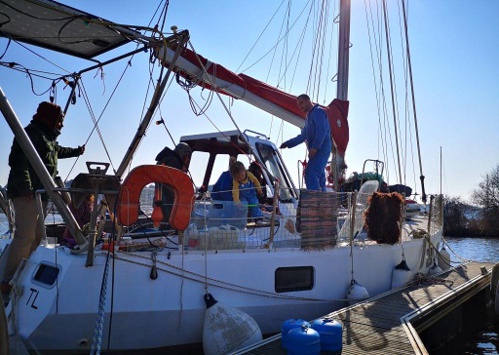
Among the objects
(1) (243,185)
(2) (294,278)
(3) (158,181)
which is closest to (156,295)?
(3) (158,181)

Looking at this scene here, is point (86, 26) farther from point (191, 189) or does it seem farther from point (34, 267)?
point (34, 267)

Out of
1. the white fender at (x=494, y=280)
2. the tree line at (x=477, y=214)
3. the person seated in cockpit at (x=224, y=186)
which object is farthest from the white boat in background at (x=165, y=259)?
the tree line at (x=477, y=214)

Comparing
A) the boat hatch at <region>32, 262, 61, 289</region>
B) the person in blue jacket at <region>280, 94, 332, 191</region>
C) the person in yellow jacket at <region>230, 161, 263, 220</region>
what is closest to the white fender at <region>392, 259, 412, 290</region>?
the person in blue jacket at <region>280, 94, 332, 191</region>

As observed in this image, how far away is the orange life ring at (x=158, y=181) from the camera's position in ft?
14.9

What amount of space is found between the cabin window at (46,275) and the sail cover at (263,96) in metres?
3.87

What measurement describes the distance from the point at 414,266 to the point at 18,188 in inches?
280

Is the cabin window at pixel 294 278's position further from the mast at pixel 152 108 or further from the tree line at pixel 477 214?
the tree line at pixel 477 214

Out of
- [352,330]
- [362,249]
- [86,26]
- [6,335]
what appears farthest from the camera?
[362,249]

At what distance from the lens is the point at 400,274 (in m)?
7.98

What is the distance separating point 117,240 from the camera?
15.8ft

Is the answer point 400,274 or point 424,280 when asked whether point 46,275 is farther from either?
point 424,280

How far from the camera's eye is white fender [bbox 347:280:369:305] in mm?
6844

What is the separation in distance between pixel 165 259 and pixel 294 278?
1931 mm

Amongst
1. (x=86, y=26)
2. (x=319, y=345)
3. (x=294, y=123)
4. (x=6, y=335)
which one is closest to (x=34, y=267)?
(x=6, y=335)
